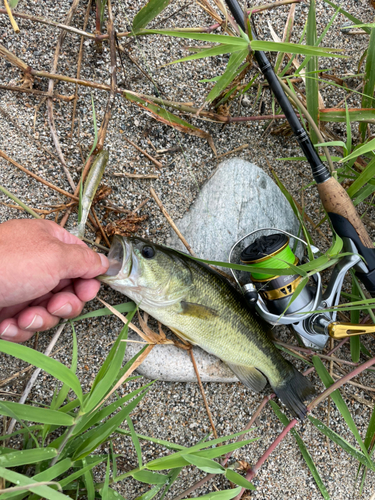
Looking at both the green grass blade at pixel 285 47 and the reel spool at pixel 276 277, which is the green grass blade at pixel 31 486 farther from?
the green grass blade at pixel 285 47

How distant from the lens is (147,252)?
6.83 feet

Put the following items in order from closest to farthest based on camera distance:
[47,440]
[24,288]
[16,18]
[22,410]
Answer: [22,410] < [24,288] < [47,440] < [16,18]

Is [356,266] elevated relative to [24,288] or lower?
elevated

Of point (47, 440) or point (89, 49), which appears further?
point (89, 49)

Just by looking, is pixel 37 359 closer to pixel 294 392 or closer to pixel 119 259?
pixel 119 259

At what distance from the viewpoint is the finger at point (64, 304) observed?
2.04m

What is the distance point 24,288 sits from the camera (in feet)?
5.90

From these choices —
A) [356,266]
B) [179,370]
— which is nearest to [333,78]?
[356,266]

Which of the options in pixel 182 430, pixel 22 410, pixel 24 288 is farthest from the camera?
pixel 182 430

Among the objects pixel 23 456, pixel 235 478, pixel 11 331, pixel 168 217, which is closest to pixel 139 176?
pixel 168 217

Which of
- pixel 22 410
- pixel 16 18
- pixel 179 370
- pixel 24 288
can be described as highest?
pixel 16 18

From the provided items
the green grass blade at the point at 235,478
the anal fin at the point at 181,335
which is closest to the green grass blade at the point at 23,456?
the green grass blade at the point at 235,478

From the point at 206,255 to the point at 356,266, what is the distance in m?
0.93

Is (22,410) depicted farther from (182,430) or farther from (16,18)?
(16,18)
